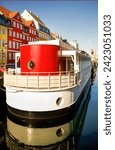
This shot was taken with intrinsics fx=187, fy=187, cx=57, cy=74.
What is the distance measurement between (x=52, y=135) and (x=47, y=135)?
0.75 ft

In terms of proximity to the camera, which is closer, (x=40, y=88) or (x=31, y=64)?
(x=40, y=88)

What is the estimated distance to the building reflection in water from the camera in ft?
25.3

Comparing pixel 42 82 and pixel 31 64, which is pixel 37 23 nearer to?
pixel 31 64

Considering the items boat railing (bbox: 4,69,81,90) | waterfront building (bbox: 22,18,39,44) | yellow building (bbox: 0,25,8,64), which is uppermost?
waterfront building (bbox: 22,18,39,44)

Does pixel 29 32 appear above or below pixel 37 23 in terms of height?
below

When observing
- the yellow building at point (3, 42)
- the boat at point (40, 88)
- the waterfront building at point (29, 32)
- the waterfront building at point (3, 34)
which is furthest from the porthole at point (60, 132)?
the waterfront building at point (29, 32)

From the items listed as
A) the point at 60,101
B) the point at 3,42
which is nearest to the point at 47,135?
the point at 60,101

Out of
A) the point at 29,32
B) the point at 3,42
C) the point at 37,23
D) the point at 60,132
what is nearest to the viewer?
the point at 60,132

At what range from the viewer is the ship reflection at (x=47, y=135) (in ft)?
25.2

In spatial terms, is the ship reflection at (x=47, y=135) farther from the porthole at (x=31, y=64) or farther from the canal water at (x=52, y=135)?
the porthole at (x=31, y=64)

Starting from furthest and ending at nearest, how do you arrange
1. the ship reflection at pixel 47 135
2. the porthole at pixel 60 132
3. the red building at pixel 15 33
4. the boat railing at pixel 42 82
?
the red building at pixel 15 33
the boat railing at pixel 42 82
the porthole at pixel 60 132
the ship reflection at pixel 47 135


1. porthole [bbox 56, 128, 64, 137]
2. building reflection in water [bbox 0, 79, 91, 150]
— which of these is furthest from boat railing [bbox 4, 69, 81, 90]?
porthole [bbox 56, 128, 64, 137]

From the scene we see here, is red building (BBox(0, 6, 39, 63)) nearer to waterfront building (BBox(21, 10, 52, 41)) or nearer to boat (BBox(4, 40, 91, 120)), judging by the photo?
waterfront building (BBox(21, 10, 52, 41))

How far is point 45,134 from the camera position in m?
8.66
